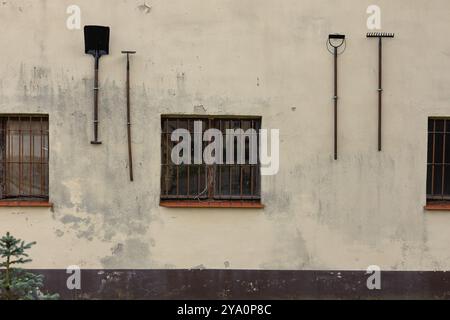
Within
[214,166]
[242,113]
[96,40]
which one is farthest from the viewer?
[214,166]

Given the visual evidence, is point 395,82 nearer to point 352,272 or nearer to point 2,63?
point 352,272

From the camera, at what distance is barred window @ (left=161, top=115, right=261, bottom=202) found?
8.01 metres

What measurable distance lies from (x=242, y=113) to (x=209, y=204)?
1322 mm

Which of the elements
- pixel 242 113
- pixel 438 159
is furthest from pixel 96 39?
pixel 438 159

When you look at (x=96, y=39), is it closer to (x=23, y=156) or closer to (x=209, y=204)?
(x=23, y=156)

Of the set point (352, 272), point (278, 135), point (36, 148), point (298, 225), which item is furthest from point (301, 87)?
point (36, 148)

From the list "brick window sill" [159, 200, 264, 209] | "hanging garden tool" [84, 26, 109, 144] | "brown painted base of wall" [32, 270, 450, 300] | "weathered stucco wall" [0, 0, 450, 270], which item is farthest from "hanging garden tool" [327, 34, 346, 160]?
"hanging garden tool" [84, 26, 109, 144]

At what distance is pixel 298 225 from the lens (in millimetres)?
7984

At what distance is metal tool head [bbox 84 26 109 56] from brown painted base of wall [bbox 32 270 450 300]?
9.82 ft

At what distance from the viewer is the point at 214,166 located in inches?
316

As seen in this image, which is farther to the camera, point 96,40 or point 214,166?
point 214,166

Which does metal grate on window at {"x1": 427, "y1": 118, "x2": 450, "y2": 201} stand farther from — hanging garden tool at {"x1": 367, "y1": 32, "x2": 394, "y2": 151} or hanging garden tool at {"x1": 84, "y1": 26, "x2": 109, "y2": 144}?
hanging garden tool at {"x1": 84, "y1": 26, "x2": 109, "y2": 144}

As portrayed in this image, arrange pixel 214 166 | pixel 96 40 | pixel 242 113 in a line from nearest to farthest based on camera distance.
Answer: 1. pixel 96 40
2. pixel 242 113
3. pixel 214 166

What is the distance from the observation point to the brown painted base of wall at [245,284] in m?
7.84
